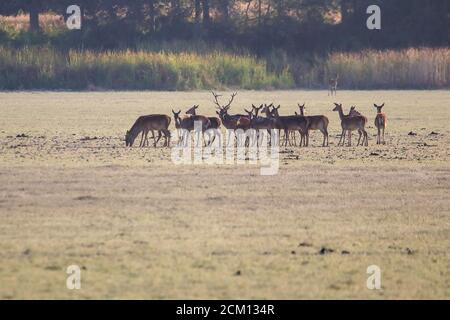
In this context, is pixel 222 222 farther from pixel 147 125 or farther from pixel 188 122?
pixel 188 122

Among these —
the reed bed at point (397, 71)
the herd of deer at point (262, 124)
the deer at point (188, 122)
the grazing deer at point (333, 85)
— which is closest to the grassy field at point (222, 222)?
the herd of deer at point (262, 124)

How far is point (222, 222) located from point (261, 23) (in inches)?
2070

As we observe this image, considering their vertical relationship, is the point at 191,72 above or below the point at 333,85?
above

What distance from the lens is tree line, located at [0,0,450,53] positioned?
6253 centimetres

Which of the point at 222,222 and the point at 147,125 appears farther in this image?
the point at 147,125

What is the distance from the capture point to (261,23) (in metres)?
66.2

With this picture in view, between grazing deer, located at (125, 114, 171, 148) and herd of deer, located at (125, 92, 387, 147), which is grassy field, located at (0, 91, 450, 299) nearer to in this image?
grazing deer, located at (125, 114, 171, 148)

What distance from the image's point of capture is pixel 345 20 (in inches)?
2532

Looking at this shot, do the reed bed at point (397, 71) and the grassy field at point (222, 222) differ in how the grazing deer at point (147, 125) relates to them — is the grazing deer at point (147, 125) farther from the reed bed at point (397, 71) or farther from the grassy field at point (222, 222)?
the reed bed at point (397, 71)

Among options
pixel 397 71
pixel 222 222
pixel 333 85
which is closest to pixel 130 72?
pixel 333 85

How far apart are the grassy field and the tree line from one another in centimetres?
3723
